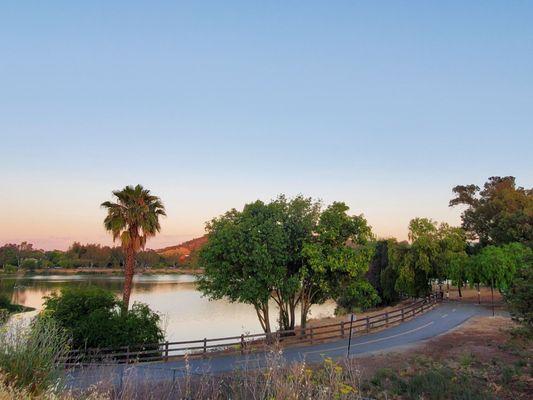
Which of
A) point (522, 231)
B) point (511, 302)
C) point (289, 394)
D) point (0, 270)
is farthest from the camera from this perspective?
point (0, 270)

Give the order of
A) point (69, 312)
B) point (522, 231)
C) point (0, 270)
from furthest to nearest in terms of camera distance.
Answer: point (0, 270), point (522, 231), point (69, 312)

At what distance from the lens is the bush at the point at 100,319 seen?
2195cm

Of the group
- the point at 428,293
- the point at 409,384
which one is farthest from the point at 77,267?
the point at 409,384

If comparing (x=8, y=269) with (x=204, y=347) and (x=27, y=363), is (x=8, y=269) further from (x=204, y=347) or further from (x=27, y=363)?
(x=27, y=363)

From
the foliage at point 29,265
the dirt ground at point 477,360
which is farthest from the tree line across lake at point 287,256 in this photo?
the foliage at point 29,265

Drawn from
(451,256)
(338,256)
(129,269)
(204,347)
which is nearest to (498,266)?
(451,256)

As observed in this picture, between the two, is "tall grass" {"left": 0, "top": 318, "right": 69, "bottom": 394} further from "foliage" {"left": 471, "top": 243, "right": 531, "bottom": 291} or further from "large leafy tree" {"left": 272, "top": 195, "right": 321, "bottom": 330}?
"foliage" {"left": 471, "top": 243, "right": 531, "bottom": 291}

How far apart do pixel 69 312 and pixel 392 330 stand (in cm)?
1998

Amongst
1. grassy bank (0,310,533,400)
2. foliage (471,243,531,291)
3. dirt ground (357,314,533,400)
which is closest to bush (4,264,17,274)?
foliage (471,243,531,291)

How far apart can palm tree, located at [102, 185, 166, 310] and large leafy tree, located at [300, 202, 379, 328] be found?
11.3 metres

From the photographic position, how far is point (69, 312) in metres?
22.8

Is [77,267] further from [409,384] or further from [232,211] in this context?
[409,384]

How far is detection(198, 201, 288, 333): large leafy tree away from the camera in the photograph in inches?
1045

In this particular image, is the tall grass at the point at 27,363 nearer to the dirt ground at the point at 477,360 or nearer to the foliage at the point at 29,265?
Answer: the dirt ground at the point at 477,360
